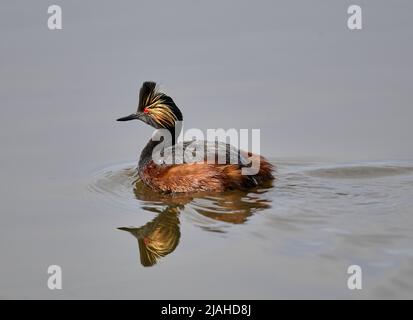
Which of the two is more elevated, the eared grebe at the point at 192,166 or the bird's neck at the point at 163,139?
the bird's neck at the point at 163,139

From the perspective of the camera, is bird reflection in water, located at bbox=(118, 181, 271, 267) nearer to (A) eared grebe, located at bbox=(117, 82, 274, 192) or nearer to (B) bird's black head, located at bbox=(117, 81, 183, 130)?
(A) eared grebe, located at bbox=(117, 82, 274, 192)

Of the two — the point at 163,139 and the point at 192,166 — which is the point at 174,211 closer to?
the point at 192,166

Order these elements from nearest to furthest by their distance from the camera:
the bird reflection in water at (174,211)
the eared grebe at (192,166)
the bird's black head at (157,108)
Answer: the bird reflection in water at (174,211)
the eared grebe at (192,166)
the bird's black head at (157,108)

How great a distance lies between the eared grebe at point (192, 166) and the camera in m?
8.87

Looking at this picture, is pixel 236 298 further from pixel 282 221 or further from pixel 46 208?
pixel 46 208

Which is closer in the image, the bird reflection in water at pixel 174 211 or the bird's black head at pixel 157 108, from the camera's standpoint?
the bird reflection in water at pixel 174 211

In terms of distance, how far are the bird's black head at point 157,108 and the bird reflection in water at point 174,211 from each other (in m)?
0.98

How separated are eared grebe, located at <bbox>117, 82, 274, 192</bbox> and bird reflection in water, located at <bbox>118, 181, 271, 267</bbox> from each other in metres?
0.12

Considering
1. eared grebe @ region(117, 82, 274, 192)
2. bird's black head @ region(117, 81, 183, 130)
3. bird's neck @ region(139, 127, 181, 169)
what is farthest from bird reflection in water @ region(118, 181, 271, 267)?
bird's black head @ region(117, 81, 183, 130)

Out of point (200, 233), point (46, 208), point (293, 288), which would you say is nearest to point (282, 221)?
point (200, 233)

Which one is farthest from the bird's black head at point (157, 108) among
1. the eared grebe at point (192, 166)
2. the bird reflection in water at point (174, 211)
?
the bird reflection in water at point (174, 211)

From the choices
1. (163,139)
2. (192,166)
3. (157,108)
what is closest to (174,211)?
(192,166)

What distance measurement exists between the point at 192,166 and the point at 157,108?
1.33 m

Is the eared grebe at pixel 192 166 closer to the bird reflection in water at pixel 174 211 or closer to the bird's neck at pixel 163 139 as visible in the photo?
the bird's neck at pixel 163 139
